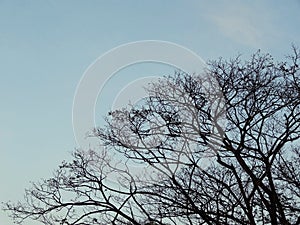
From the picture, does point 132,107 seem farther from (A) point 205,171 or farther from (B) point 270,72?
(B) point 270,72

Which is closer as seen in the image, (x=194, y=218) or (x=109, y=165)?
(x=194, y=218)

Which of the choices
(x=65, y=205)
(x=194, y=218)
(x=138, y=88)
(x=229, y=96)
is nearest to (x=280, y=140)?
(x=229, y=96)

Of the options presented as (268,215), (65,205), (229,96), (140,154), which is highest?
(229,96)

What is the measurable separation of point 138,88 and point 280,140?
1.39 m

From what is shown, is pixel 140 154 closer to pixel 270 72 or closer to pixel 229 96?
pixel 229 96

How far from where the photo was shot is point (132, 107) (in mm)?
4223

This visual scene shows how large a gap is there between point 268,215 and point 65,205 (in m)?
1.92

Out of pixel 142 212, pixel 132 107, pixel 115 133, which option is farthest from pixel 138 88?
pixel 142 212

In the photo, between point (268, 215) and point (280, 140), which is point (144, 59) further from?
point (268, 215)

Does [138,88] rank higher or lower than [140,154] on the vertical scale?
higher

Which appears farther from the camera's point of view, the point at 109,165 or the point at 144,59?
the point at 109,165

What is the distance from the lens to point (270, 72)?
412 cm

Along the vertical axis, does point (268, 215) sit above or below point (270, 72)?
below

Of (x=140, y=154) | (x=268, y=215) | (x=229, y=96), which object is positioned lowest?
(x=268, y=215)
